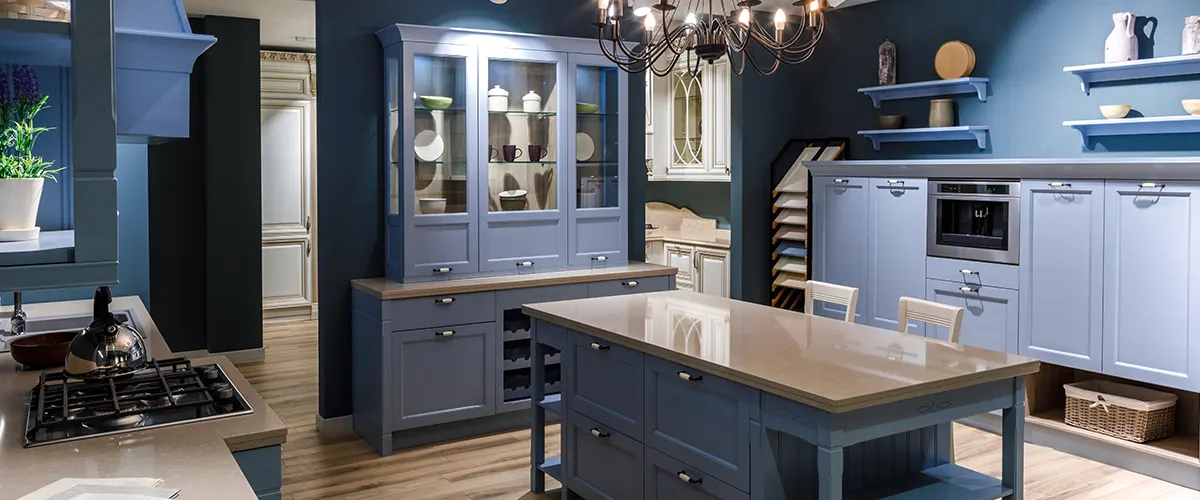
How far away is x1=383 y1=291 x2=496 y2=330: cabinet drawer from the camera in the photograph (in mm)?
4441

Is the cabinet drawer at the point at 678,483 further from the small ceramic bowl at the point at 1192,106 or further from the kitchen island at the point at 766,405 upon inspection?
the small ceramic bowl at the point at 1192,106

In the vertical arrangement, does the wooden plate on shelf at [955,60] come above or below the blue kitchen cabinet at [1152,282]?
above

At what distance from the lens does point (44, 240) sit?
66.6 inches

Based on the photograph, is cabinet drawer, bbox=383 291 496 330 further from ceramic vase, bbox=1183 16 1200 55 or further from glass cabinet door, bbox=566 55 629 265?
ceramic vase, bbox=1183 16 1200 55

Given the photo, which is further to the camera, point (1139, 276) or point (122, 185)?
point (122, 185)

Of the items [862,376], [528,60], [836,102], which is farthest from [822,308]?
[862,376]

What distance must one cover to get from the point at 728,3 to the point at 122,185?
141 inches

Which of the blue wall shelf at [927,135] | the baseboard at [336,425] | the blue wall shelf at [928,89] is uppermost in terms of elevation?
the blue wall shelf at [928,89]

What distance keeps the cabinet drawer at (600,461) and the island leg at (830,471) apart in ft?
2.81

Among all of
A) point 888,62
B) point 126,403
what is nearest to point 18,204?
point 126,403

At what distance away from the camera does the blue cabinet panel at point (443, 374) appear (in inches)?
177

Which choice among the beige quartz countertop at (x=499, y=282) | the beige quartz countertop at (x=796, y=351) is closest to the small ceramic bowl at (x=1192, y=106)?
the beige quartz countertop at (x=796, y=351)

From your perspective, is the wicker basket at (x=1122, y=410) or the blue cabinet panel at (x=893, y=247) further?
the blue cabinet panel at (x=893, y=247)

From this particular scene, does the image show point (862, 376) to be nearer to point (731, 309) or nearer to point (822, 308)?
point (731, 309)
